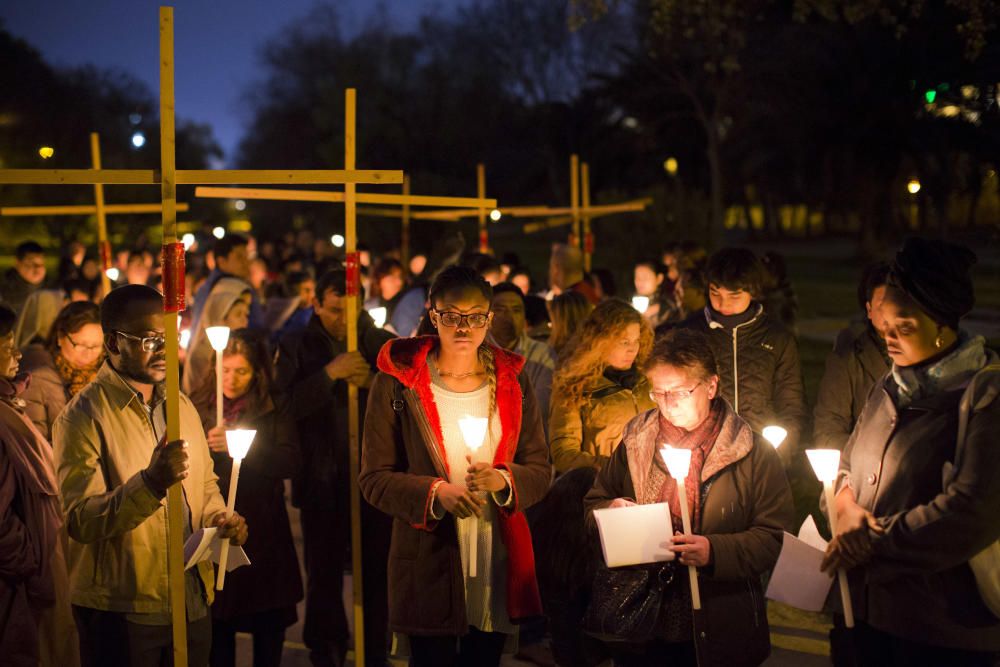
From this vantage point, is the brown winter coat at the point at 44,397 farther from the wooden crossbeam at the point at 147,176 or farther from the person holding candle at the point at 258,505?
the wooden crossbeam at the point at 147,176

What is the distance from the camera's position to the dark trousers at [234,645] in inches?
202

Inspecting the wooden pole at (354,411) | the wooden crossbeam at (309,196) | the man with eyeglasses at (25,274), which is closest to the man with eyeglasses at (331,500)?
the wooden pole at (354,411)

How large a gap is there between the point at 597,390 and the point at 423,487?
134 centimetres

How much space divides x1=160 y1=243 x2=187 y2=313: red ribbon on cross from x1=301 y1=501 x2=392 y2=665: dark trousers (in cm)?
237

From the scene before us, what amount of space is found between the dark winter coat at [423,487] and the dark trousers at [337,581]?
150 cm

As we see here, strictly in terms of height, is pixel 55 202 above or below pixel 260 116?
below

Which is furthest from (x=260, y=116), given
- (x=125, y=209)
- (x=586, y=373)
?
(x=586, y=373)

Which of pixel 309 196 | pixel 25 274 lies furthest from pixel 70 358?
pixel 25 274

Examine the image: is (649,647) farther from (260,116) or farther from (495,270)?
(260,116)

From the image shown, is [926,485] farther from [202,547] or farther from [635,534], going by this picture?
[202,547]

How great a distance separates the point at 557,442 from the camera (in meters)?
5.10

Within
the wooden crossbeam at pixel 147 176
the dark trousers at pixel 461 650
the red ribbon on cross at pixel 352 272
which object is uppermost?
the wooden crossbeam at pixel 147 176

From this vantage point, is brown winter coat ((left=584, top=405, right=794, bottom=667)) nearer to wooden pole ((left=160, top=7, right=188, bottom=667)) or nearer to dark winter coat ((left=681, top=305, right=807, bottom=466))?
wooden pole ((left=160, top=7, right=188, bottom=667))

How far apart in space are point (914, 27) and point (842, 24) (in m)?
7.33
